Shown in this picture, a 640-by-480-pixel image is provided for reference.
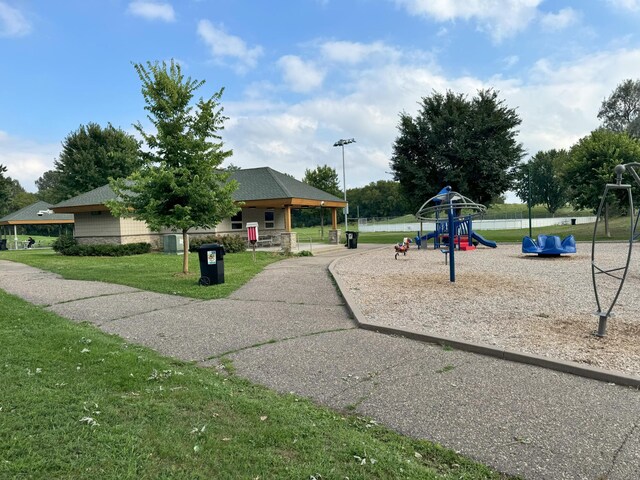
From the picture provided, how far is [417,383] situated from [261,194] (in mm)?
21520

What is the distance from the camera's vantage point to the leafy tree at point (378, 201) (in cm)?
9869

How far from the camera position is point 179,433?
2990 mm

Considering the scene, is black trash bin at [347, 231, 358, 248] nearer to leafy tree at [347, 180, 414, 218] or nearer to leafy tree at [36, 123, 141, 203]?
leafy tree at [36, 123, 141, 203]

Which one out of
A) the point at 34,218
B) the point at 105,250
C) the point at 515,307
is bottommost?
the point at 515,307

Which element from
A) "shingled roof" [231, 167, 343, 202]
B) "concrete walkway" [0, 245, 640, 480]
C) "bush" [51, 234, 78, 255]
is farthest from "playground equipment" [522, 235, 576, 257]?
"bush" [51, 234, 78, 255]

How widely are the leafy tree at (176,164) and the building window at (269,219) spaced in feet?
48.8

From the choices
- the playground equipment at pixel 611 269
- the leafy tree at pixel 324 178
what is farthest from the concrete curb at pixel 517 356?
the leafy tree at pixel 324 178

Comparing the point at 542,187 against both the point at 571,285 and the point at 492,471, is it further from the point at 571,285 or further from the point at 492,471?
the point at 492,471

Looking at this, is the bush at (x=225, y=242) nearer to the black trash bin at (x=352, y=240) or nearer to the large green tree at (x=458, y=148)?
the black trash bin at (x=352, y=240)

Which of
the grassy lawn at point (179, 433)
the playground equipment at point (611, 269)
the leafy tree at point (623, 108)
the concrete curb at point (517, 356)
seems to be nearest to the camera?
the grassy lawn at point (179, 433)

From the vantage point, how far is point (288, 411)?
3.47 metres

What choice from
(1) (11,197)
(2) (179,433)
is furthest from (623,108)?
(1) (11,197)

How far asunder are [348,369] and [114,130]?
50.8 metres

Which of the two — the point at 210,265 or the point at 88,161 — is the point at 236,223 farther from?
the point at 88,161
